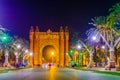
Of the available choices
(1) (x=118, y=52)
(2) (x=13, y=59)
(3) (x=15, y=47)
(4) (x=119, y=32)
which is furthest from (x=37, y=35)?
(4) (x=119, y=32)

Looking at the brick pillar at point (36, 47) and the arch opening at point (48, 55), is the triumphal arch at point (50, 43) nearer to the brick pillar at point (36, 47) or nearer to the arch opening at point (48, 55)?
the brick pillar at point (36, 47)

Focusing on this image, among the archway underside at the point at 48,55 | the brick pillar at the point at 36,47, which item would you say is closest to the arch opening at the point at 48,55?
the archway underside at the point at 48,55

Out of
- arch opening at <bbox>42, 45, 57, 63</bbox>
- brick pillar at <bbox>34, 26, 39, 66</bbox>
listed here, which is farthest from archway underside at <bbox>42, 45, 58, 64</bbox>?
brick pillar at <bbox>34, 26, 39, 66</bbox>

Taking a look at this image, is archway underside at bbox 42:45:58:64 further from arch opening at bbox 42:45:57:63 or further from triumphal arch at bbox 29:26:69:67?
triumphal arch at bbox 29:26:69:67

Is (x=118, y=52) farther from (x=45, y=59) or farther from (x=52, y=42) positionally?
(x=45, y=59)

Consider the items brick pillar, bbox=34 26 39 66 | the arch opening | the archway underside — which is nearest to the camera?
brick pillar, bbox=34 26 39 66

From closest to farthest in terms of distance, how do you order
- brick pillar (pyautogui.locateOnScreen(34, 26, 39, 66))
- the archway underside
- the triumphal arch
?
the triumphal arch < brick pillar (pyautogui.locateOnScreen(34, 26, 39, 66)) < the archway underside

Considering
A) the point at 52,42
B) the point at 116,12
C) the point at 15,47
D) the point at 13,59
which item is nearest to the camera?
the point at 116,12

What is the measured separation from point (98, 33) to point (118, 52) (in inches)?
604

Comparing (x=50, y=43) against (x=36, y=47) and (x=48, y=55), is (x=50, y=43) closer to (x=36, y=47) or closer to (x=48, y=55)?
(x=36, y=47)

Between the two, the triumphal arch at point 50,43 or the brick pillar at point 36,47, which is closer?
the triumphal arch at point 50,43

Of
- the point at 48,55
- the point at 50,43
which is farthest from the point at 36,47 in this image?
the point at 48,55

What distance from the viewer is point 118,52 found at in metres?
84.1

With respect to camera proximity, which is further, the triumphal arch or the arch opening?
the arch opening
